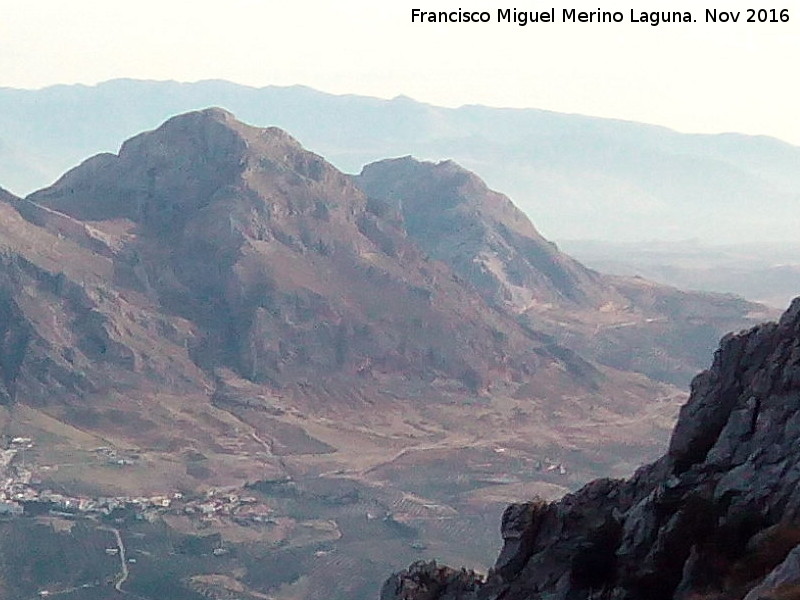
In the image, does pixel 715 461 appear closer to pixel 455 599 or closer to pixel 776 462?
pixel 776 462

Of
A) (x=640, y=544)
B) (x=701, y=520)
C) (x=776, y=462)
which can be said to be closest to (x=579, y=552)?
(x=640, y=544)

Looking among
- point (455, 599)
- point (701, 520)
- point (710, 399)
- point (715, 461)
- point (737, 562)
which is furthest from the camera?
point (455, 599)

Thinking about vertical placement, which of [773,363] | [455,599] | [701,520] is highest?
[773,363]

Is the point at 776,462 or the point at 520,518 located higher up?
the point at 776,462

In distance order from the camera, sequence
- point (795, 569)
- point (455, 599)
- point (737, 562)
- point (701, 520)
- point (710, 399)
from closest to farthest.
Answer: point (795, 569)
point (737, 562)
point (701, 520)
point (710, 399)
point (455, 599)

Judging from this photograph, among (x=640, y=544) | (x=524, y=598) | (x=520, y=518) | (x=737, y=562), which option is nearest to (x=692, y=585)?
(x=737, y=562)

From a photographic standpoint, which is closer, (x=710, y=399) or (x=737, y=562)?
(x=737, y=562)

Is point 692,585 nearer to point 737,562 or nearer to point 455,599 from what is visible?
point 737,562
